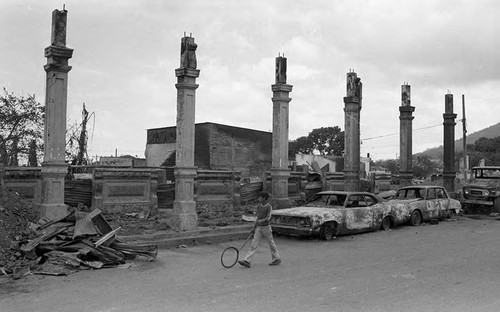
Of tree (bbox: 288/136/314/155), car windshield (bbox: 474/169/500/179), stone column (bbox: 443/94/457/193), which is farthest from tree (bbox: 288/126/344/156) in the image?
car windshield (bbox: 474/169/500/179)

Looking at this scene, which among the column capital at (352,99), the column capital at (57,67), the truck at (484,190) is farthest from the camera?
the column capital at (352,99)

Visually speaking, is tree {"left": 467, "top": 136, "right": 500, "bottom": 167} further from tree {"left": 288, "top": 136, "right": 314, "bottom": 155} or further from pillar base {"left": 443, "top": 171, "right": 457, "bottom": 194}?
pillar base {"left": 443, "top": 171, "right": 457, "bottom": 194}

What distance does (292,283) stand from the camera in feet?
25.3

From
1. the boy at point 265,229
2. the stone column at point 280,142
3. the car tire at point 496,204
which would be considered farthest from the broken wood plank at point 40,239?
the car tire at point 496,204

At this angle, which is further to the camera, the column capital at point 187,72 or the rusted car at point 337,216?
the column capital at point 187,72

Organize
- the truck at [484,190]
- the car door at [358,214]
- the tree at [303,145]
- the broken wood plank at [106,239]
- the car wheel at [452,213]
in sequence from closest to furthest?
the broken wood plank at [106,239] → the car door at [358,214] → the car wheel at [452,213] → the truck at [484,190] → the tree at [303,145]

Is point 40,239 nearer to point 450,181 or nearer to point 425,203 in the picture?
point 425,203

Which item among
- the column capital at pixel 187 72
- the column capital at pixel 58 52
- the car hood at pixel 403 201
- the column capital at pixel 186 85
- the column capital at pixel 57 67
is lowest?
the car hood at pixel 403 201

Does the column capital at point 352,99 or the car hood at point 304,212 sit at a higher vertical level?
the column capital at point 352,99

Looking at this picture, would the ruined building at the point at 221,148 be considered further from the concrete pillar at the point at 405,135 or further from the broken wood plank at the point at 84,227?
the broken wood plank at the point at 84,227

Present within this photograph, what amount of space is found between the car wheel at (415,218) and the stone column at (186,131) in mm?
7669

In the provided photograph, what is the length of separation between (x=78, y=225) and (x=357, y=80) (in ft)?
45.0

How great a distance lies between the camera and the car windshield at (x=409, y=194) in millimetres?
17172

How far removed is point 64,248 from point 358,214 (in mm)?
8185
